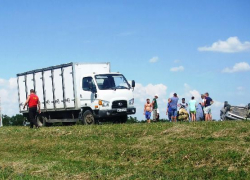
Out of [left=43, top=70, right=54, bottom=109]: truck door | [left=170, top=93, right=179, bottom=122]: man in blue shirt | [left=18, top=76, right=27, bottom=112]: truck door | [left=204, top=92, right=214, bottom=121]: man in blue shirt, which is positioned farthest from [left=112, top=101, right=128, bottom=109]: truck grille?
[left=18, top=76, right=27, bottom=112]: truck door

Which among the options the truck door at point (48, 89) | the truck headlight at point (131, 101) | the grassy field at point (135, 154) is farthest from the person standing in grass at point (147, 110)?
the grassy field at point (135, 154)

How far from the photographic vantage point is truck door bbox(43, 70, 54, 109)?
31516 mm

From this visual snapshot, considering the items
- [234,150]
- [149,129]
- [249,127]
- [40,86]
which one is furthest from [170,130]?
[40,86]

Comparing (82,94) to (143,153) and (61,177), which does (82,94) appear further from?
(61,177)

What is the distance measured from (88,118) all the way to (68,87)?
7.97 feet

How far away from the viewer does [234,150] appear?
1424cm

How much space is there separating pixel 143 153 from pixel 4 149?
6920 mm

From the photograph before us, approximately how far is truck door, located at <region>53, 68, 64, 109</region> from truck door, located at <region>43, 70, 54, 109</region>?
1.77 ft

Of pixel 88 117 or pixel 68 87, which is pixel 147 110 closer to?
pixel 88 117

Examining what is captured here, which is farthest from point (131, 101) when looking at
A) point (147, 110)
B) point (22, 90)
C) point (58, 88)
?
point (22, 90)

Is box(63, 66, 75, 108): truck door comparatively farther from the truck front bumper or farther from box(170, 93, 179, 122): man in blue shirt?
box(170, 93, 179, 122): man in blue shirt

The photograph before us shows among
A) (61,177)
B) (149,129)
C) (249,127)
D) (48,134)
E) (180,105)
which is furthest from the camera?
(180,105)

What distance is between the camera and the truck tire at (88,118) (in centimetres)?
2772

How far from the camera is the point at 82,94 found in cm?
2833
